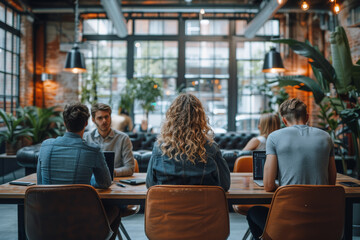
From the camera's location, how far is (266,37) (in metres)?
9.38

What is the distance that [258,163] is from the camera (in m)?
2.42

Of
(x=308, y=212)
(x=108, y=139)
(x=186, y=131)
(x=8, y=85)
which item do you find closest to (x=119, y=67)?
(x=8, y=85)

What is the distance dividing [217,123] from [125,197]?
7.41m

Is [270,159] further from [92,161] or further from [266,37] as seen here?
[266,37]

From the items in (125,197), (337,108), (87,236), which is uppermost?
(337,108)

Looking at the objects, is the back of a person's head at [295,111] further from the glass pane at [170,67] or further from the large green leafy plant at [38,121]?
the glass pane at [170,67]

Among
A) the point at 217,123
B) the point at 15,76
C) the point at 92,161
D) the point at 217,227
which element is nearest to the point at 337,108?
the point at 217,227

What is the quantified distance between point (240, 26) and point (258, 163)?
7.69 meters

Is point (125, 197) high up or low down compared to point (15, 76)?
down

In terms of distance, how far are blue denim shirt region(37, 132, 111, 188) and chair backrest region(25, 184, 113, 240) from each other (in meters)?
0.24

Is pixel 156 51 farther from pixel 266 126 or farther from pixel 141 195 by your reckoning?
pixel 141 195

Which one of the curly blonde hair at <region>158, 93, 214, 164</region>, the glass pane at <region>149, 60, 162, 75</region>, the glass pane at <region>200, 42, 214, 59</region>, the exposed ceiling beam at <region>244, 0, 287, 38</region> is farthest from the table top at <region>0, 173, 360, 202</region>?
the glass pane at <region>200, 42, 214, 59</region>

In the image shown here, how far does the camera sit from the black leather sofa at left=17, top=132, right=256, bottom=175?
4035 millimetres

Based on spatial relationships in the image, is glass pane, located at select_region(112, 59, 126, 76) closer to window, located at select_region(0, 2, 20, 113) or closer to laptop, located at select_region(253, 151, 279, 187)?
window, located at select_region(0, 2, 20, 113)
